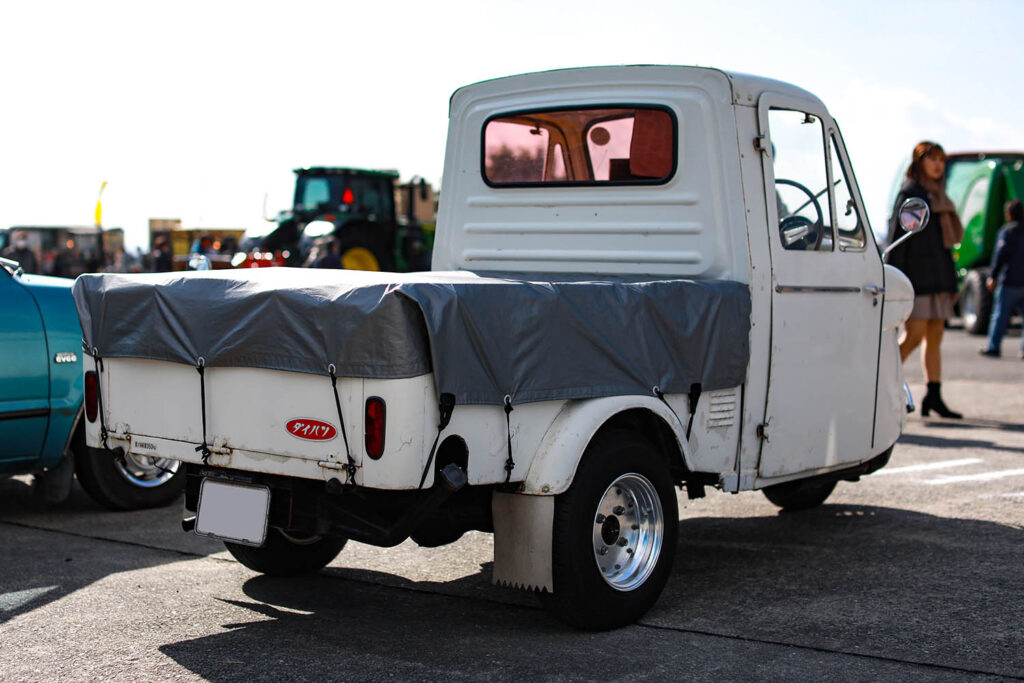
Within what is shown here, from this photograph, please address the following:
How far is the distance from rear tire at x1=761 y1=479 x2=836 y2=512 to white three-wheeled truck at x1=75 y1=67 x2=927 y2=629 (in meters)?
0.36

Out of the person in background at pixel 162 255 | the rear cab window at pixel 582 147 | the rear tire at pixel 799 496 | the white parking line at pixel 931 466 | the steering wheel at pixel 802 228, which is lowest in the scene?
the white parking line at pixel 931 466

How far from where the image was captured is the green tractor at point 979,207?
18750mm

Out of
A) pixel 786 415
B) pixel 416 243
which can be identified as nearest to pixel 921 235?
pixel 786 415

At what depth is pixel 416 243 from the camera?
850 inches

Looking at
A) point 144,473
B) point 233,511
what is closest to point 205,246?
point 144,473

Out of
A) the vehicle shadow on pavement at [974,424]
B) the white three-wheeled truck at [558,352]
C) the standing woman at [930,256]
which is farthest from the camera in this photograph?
the vehicle shadow on pavement at [974,424]

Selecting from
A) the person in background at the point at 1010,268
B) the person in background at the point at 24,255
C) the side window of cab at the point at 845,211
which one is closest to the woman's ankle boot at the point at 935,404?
the side window of cab at the point at 845,211

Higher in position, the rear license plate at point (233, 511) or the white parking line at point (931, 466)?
the rear license plate at point (233, 511)

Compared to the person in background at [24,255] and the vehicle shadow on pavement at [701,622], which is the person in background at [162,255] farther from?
the vehicle shadow on pavement at [701,622]

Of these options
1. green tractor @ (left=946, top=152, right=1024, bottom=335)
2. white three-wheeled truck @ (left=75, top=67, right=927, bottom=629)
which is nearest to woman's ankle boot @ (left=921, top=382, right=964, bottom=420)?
white three-wheeled truck @ (left=75, top=67, right=927, bottom=629)

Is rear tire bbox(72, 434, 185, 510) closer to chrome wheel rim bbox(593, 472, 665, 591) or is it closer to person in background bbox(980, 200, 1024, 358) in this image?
chrome wheel rim bbox(593, 472, 665, 591)

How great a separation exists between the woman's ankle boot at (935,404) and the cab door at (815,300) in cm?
438

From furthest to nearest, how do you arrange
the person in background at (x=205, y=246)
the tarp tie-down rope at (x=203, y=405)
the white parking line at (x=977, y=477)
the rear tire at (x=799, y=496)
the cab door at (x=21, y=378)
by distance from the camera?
the person in background at (x=205, y=246)
the white parking line at (x=977, y=477)
the rear tire at (x=799, y=496)
the cab door at (x=21, y=378)
the tarp tie-down rope at (x=203, y=405)

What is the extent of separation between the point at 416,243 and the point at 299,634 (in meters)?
17.5
